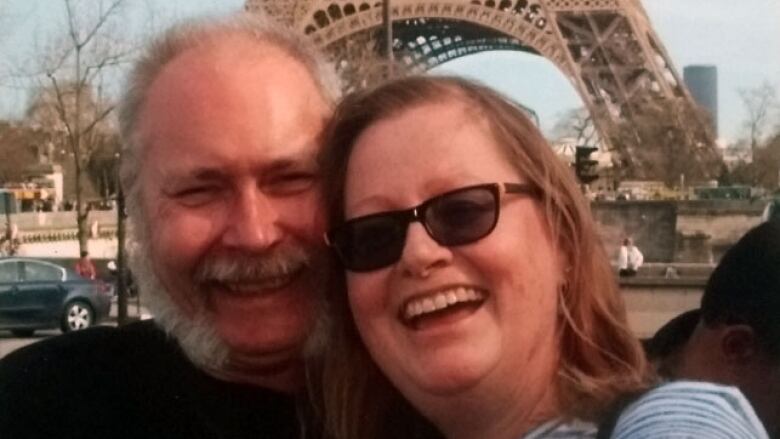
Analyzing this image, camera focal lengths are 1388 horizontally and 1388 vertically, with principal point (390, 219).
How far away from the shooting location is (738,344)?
9.70ft

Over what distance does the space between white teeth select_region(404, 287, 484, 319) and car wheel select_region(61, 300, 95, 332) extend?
17.2m

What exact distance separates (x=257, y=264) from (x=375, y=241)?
1.70 ft

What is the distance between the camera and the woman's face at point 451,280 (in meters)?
1.74

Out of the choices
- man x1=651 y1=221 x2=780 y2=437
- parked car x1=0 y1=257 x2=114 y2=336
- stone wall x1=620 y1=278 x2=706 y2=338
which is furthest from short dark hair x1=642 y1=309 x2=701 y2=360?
parked car x1=0 y1=257 x2=114 y2=336

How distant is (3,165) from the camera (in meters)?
46.2

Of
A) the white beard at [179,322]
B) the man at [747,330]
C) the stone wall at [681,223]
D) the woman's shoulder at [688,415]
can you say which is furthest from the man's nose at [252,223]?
the stone wall at [681,223]

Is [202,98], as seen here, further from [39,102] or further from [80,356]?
[39,102]

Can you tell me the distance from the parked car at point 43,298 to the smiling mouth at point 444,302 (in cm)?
1691

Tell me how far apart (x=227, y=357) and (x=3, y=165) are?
4561cm

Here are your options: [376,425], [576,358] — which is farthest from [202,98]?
[576,358]

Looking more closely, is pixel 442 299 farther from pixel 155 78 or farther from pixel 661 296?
pixel 661 296

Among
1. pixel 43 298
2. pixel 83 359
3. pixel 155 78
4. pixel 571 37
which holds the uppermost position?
pixel 571 37

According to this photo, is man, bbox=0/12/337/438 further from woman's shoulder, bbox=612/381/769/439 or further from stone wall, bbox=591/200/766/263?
stone wall, bbox=591/200/766/263

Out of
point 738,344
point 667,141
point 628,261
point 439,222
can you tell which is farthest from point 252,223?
point 667,141
